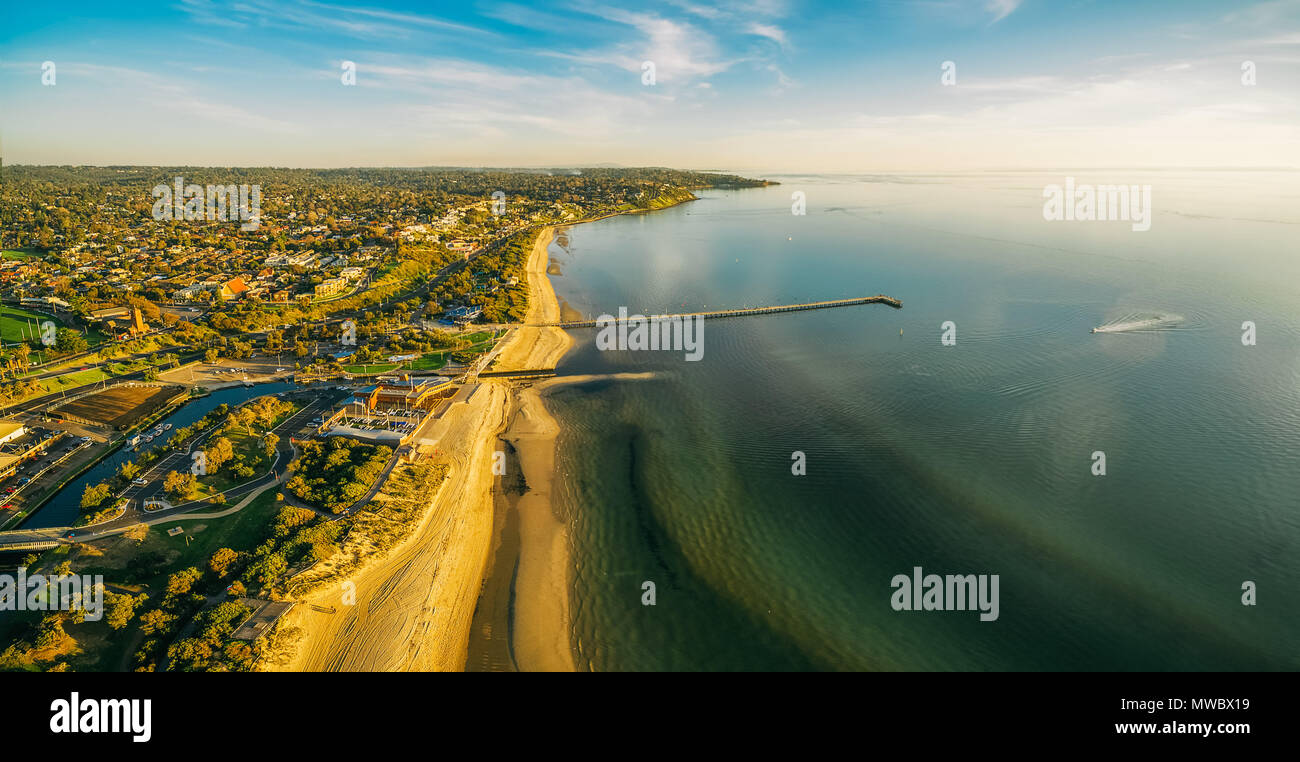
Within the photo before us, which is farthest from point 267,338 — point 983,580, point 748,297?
point 983,580

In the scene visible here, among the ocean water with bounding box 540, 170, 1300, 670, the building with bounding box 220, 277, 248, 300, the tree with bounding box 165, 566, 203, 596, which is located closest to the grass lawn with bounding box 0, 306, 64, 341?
the building with bounding box 220, 277, 248, 300

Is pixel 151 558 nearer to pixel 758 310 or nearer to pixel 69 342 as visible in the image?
pixel 69 342

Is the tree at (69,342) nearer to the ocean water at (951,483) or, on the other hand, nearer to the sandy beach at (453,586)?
the sandy beach at (453,586)

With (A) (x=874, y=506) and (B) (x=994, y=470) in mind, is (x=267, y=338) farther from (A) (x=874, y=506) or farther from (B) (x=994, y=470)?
(B) (x=994, y=470)

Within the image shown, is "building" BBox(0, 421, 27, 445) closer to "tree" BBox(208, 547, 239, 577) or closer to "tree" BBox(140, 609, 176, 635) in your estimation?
"tree" BBox(208, 547, 239, 577)

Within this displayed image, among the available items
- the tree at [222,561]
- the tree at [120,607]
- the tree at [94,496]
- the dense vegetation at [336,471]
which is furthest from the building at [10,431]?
the tree at [222,561]

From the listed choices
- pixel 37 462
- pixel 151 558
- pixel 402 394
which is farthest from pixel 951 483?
pixel 37 462
